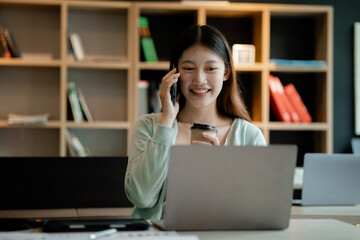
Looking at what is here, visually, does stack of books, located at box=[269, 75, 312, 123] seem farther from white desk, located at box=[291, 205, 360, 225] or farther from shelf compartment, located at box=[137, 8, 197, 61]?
white desk, located at box=[291, 205, 360, 225]

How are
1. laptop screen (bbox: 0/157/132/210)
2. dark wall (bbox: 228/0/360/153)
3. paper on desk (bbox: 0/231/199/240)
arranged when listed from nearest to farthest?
paper on desk (bbox: 0/231/199/240) → laptop screen (bbox: 0/157/132/210) → dark wall (bbox: 228/0/360/153)

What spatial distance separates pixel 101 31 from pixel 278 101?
4.69ft

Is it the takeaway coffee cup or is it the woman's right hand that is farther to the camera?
the woman's right hand

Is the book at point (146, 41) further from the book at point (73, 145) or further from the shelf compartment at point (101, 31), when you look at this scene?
the book at point (73, 145)

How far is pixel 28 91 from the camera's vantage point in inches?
152

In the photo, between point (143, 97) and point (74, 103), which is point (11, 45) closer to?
point (74, 103)

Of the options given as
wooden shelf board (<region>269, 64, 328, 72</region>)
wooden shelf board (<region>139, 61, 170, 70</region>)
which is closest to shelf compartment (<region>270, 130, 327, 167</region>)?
wooden shelf board (<region>269, 64, 328, 72</region>)

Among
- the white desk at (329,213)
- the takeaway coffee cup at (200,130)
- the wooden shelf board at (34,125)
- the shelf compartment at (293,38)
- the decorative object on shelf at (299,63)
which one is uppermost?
the shelf compartment at (293,38)

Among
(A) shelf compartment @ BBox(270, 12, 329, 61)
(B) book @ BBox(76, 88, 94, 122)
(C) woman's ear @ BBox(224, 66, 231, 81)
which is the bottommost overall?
(B) book @ BBox(76, 88, 94, 122)

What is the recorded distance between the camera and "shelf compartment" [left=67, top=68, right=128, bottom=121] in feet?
12.8

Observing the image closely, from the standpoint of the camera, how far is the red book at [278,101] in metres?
3.74

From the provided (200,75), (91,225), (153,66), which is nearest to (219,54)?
(200,75)

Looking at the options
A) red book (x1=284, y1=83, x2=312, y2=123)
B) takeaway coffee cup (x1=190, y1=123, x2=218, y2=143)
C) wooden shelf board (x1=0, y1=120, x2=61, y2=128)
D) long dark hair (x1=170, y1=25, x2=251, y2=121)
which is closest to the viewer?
takeaway coffee cup (x1=190, y1=123, x2=218, y2=143)

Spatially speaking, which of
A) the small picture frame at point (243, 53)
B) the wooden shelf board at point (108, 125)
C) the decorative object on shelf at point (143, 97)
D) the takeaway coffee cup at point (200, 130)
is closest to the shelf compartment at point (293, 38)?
the small picture frame at point (243, 53)
